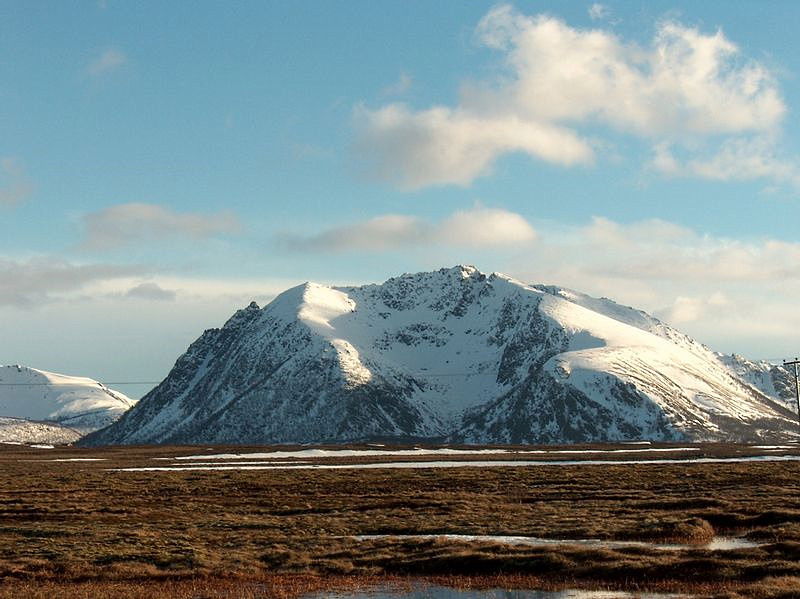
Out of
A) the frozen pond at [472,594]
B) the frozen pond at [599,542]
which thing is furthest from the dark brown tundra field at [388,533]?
the frozen pond at [472,594]

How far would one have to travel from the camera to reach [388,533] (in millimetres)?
55156

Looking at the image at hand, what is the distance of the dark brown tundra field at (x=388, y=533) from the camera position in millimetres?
39688

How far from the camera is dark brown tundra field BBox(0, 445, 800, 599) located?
130 ft

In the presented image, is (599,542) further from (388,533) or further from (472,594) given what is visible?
(472,594)

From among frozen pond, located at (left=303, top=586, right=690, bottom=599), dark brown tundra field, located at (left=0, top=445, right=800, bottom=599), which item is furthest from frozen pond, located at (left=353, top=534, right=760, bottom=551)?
frozen pond, located at (left=303, top=586, right=690, bottom=599)

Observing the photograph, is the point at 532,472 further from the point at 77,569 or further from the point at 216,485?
the point at 77,569

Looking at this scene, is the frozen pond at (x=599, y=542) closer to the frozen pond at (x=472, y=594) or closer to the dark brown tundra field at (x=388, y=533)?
the dark brown tundra field at (x=388, y=533)

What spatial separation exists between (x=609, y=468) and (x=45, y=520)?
220 feet

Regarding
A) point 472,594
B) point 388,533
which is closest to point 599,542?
point 388,533

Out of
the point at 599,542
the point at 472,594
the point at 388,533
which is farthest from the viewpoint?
the point at 388,533

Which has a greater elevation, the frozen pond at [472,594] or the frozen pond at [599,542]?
the frozen pond at [599,542]

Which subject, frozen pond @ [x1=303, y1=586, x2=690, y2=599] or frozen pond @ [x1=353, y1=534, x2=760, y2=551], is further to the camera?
frozen pond @ [x1=353, y1=534, x2=760, y2=551]

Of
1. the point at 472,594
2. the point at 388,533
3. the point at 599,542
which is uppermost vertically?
the point at 599,542

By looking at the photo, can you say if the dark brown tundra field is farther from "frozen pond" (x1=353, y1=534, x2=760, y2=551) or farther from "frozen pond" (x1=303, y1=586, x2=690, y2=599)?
"frozen pond" (x1=303, y1=586, x2=690, y2=599)
